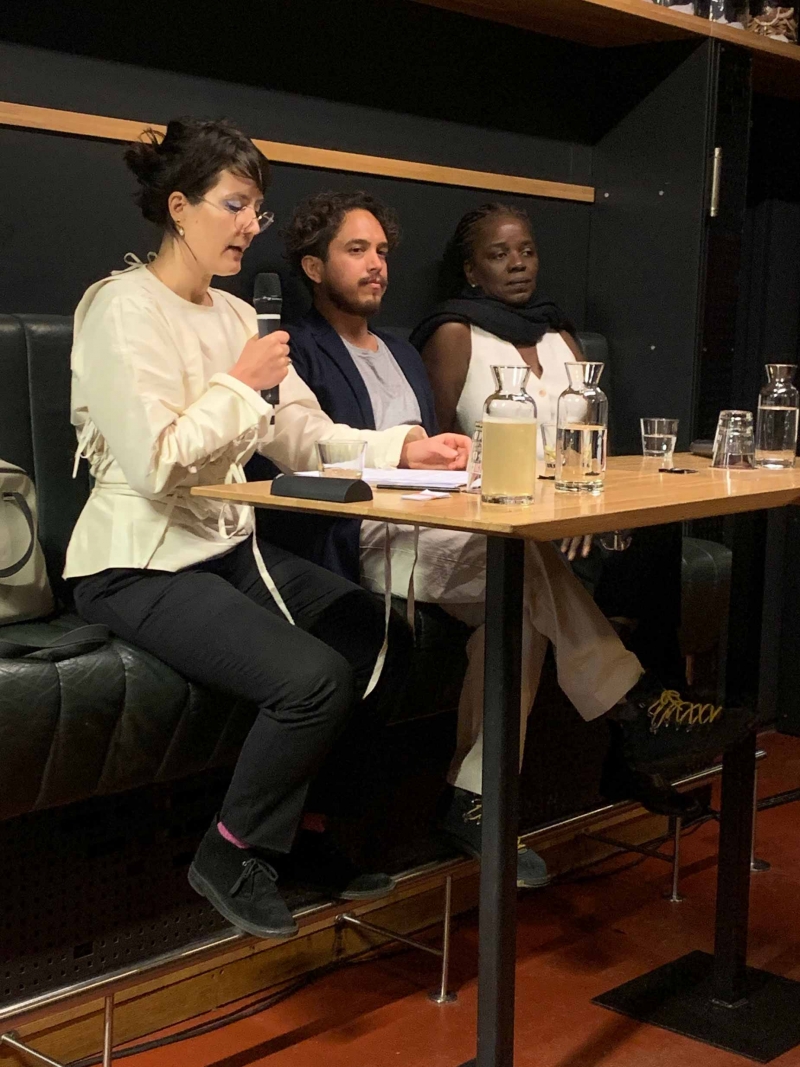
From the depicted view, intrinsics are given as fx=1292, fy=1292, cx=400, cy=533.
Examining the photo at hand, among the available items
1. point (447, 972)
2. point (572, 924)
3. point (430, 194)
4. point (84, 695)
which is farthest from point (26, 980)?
point (430, 194)

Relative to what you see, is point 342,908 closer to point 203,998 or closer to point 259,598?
point 203,998

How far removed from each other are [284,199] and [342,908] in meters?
1.58

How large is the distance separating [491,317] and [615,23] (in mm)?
880

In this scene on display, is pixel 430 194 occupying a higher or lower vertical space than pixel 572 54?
lower

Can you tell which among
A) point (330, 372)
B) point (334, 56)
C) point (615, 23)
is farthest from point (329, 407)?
point (615, 23)

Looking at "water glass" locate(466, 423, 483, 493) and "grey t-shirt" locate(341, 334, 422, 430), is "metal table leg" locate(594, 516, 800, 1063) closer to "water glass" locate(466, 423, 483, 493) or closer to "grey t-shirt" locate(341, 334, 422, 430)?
"water glass" locate(466, 423, 483, 493)

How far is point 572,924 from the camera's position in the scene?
2.50m

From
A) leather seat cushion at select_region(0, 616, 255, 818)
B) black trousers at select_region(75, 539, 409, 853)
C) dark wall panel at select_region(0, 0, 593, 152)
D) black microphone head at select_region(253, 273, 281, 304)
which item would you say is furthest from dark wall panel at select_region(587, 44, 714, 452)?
leather seat cushion at select_region(0, 616, 255, 818)

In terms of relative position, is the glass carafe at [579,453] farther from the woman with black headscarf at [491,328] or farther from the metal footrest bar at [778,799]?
the metal footrest bar at [778,799]

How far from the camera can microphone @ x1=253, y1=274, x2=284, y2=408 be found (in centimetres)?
202

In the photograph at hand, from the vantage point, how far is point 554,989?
7.25 ft

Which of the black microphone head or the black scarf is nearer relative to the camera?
the black microphone head

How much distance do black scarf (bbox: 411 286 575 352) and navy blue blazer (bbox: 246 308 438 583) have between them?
0.22m

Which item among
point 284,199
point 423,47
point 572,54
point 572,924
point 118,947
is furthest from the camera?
point 572,54
